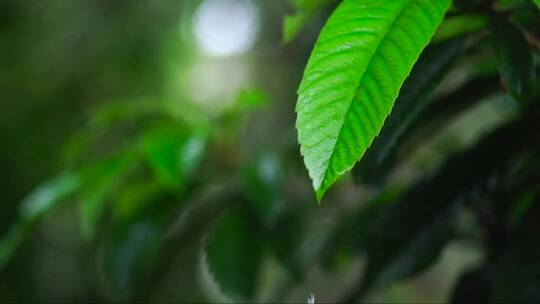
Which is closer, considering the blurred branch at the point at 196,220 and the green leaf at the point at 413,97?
the green leaf at the point at 413,97

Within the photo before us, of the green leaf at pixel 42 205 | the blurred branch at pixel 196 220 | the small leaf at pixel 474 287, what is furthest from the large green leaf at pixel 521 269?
the green leaf at pixel 42 205

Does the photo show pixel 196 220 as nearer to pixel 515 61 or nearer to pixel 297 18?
pixel 297 18

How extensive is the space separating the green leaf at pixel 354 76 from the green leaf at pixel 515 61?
138 mm

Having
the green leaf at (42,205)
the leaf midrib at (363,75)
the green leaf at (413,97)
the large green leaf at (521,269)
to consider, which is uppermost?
the leaf midrib at (363,75)

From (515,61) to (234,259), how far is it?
47cm

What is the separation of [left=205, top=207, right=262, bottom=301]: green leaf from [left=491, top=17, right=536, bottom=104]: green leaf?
0.44m

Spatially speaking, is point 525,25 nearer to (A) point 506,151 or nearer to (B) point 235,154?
(A) point 506,151

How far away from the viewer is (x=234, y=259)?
3.02 feet

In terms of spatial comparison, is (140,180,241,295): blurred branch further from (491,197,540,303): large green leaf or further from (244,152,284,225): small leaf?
(491,197,540,303): large green leaf

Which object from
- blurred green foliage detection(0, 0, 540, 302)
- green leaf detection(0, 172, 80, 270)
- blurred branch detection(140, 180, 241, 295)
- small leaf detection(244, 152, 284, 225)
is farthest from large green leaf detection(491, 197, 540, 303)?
green leaf detection(0, 172, 80, 270)

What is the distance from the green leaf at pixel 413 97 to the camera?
0.66 meters

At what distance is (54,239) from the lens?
9.54 feet

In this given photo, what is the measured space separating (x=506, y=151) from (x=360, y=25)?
41 centimetres

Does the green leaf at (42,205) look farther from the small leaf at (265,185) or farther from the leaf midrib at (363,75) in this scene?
the leaf midrib at (363,75)
